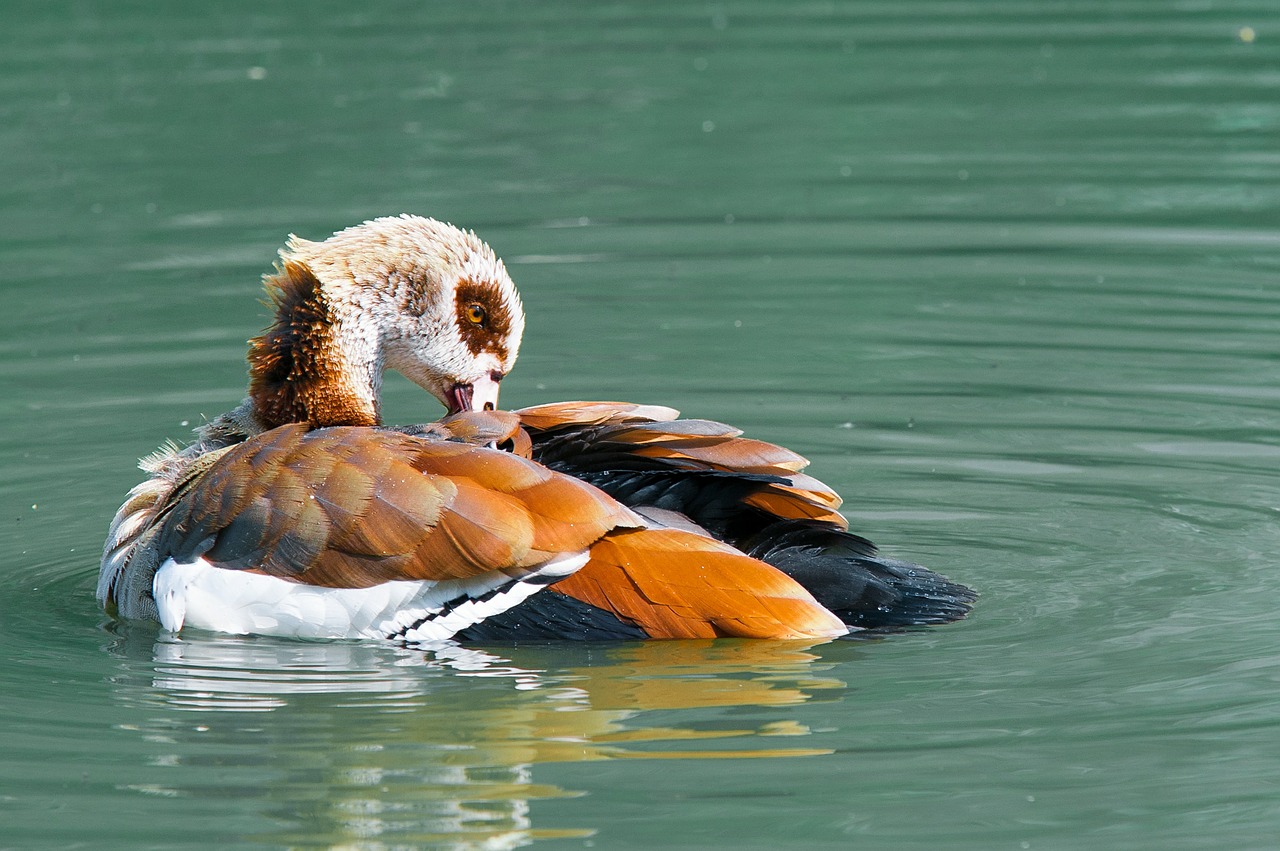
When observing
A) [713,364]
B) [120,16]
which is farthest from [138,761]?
[120,16]

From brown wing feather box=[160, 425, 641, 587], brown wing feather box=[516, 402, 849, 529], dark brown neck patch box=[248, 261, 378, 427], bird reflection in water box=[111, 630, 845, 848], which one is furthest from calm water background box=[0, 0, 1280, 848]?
dark brown neck patch box=[248, 261, 378, 427]

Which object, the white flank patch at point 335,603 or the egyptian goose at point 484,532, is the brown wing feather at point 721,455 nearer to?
the egyptian goose at point 484,532

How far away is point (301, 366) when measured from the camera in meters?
5.67

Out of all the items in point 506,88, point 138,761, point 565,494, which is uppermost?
point 506,88

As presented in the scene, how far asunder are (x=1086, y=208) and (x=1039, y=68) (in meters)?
3.15

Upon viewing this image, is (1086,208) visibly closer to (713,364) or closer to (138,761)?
(713,364)

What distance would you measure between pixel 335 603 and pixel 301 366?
0.95 metres

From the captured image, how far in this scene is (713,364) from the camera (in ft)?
25.8

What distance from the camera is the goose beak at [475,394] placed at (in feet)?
19.5

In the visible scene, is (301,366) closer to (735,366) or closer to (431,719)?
(431,719)

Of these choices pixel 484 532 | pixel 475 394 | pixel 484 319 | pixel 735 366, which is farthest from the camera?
pixel 735 366

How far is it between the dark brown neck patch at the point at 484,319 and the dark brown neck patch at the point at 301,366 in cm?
36

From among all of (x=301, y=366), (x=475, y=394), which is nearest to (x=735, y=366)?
(x=475, y=394)

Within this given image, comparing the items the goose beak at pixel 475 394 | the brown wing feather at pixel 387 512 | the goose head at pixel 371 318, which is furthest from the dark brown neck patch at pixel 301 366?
the brown wing feather at pixel 387 512
